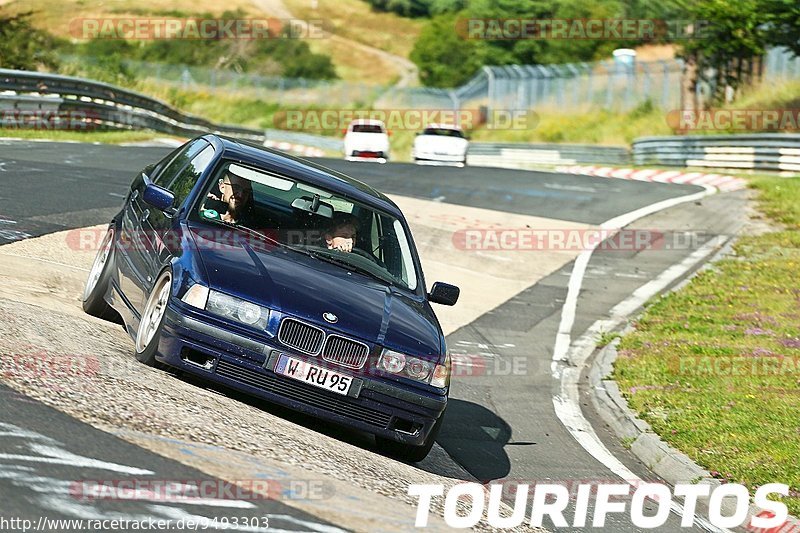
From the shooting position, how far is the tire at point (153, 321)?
24.1 feet

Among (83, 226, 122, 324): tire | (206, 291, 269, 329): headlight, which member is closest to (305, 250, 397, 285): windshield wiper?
(206, 291, 269, 329): headlight

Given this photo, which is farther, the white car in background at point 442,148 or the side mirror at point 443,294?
the white car in background at point 442,148

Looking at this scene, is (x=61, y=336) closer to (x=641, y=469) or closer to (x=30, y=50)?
(x=641, y=469)

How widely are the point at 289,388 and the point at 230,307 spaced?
59cm

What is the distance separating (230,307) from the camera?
7.21 m

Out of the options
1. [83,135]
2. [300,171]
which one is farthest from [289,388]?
[83,135]

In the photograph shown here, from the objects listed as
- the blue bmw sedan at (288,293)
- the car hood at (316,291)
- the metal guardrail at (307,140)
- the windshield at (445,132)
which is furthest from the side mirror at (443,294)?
the metal guardrail at (307,140)

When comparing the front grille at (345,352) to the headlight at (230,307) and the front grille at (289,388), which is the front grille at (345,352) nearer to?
the front grille at (289,388)

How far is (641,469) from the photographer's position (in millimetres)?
9039

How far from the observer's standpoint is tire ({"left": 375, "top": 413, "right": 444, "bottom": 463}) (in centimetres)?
764

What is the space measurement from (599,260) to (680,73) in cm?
3235

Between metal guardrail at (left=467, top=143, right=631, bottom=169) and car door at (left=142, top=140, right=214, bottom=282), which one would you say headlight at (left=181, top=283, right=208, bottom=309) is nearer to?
car door at (left=142, top=140, right=214, bottom=282)

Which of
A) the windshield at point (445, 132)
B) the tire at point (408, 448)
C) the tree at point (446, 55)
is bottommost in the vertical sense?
the tree at point (446, 55)

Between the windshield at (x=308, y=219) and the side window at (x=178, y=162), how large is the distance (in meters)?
0.83
